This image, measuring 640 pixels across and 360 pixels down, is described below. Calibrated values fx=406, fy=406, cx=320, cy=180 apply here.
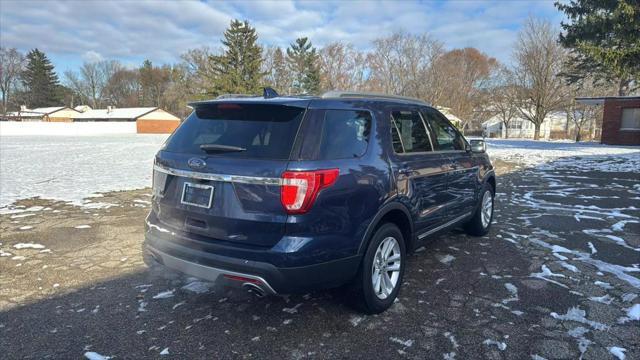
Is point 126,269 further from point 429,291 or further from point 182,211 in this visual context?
point 429,291

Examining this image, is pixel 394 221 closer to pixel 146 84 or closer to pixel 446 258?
pixel 446 258

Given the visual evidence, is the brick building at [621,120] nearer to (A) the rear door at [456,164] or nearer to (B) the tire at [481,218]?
(B) the tire at [481,218]

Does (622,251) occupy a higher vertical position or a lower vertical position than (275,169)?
lower

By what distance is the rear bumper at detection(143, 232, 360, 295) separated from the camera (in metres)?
2.77

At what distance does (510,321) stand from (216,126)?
286 centimetres

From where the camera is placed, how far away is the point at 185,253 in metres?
3.07

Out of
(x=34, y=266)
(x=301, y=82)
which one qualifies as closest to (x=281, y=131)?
(x=34, y=266)

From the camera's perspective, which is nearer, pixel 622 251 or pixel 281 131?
pixel 281 131

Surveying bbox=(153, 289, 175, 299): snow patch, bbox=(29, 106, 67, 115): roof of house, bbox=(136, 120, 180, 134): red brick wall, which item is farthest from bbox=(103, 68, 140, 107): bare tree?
bbox=(153, 289, 175, 299): snow patch

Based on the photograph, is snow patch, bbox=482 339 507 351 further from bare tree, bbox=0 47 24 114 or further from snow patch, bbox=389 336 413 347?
bare tree, bbox=0 47 24 114

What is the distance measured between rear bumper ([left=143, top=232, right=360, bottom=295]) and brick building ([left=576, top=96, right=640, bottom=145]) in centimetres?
2782

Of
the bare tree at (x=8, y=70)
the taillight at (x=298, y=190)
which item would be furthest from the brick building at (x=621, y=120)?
the bare tree at (x=8, y=70)

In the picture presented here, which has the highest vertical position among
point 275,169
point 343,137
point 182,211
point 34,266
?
point 343,137

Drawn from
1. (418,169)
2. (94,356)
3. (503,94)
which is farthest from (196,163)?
(503,94)
